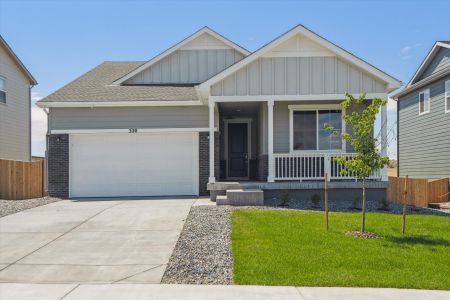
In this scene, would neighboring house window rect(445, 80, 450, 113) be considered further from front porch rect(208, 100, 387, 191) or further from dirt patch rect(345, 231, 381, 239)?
dirt patch rect(345, 231, 381, 239)

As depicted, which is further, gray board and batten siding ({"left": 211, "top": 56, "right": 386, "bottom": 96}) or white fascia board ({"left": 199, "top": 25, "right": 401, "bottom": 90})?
gray board and batten siding ({"left": 211, "top": 56, "right": 386, "bottom": 96})

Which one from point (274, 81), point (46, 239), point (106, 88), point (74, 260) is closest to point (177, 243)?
point (74, 260)

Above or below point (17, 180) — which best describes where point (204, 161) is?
above

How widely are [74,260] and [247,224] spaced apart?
369cm

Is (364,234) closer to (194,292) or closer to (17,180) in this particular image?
(194,292)

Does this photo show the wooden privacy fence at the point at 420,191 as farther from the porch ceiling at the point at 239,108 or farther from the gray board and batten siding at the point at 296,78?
the porch ceiling at the point at 239,108

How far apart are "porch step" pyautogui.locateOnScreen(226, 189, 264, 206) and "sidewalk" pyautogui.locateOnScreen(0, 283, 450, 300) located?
6286 millimetres

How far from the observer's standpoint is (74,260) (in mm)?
6781

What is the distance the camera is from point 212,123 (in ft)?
44.0

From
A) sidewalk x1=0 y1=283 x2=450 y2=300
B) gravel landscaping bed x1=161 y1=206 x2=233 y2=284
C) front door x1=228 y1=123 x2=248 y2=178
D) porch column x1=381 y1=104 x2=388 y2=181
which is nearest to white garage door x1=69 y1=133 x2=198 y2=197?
front door x1=228 y1=123 x2=248 y2=178

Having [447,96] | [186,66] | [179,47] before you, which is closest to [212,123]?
[186,66]

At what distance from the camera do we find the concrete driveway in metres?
6.12

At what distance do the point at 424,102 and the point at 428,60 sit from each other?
78.2 inches

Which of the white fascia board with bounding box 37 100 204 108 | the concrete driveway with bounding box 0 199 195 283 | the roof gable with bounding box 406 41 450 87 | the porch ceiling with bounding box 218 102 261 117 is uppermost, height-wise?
the roof gable with bounding box 406 41 450 87
